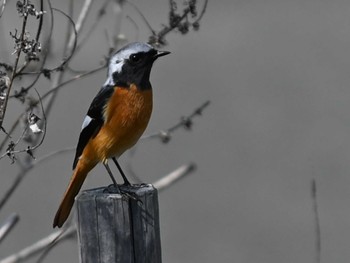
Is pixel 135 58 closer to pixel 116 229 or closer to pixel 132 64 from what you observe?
pixel 132 64

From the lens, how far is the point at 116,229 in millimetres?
3850

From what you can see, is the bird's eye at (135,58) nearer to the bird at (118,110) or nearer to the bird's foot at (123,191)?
the bird at (118,110)

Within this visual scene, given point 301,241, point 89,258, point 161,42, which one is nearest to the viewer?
point 89,258

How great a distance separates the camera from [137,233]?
3883mm

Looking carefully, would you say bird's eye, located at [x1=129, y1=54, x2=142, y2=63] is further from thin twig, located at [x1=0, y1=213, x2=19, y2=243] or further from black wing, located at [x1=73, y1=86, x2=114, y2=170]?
thin twig, located at [x1=0, y1=213, x2=19, y2=243]

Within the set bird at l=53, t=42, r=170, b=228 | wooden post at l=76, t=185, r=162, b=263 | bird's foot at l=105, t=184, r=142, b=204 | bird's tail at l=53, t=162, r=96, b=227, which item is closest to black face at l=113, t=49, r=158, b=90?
bird at l=53, t=42, r=170, b=228

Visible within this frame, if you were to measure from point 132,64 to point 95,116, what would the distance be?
11.4 inches

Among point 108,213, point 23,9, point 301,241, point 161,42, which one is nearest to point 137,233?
point 108,213

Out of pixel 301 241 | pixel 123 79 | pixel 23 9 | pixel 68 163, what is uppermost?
pixel 68 163

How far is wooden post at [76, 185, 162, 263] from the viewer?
384 centimetres

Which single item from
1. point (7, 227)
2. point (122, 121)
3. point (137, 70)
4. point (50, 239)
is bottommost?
point (7, 227)

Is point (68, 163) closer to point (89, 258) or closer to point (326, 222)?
point (326, 222)

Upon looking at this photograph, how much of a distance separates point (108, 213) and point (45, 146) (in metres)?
7.10

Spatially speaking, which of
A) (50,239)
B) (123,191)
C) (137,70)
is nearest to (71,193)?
(50,239)
